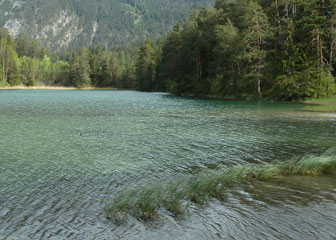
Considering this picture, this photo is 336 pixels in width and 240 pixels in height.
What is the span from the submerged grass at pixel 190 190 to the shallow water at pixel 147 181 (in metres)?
0.36

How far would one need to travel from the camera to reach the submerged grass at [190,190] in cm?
→ 785

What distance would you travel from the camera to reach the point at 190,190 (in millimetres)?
9164

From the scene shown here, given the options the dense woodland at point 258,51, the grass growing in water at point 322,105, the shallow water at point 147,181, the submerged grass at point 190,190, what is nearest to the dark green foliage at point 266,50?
the dense woodland at point 258,51

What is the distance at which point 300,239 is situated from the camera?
6562mm

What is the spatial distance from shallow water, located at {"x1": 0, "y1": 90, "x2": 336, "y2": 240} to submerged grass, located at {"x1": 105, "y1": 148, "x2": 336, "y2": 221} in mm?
364

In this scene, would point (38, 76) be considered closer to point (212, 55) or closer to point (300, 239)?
point (212, 55)

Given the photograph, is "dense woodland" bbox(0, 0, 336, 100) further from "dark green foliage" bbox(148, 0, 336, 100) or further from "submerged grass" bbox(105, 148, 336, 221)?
"submerged grass" bbox(105, 148, 336, 221)

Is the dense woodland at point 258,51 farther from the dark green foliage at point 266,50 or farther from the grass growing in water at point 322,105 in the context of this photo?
the grass growing in water at point 322,105

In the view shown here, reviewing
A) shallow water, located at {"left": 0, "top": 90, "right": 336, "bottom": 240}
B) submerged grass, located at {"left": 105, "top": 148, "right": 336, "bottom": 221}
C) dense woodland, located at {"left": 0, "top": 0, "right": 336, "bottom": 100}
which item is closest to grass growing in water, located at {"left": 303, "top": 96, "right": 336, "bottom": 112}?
dense woodland, located at {"left": 0, "top": 0, "right": 336, "bottom": 100}

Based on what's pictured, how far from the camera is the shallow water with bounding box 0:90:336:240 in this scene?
7.03 metres

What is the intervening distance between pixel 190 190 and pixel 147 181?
6.96 feet

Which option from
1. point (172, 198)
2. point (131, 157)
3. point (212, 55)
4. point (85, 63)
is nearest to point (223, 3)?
point (212, 55)

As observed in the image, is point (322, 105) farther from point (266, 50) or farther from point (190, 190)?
point (190, 190)

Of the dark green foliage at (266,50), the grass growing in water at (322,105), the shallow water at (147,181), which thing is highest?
the dark green foliage at (266,50)
